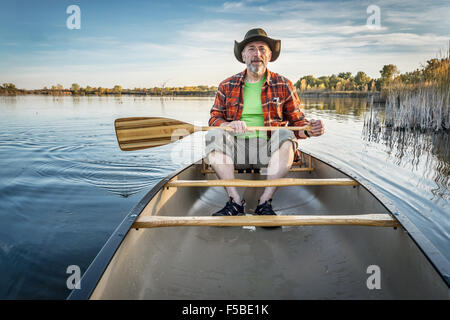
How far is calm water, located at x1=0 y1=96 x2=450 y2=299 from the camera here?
2.67 m

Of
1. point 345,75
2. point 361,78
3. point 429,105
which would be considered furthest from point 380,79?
point 429,105

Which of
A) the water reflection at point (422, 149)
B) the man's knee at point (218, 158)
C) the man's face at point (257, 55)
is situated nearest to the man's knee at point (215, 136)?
the man's knee at point (218, 158)

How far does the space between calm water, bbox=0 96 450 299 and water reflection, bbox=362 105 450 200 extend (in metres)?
0.02

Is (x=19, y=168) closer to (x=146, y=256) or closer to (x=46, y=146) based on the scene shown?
(x=46, y=146)

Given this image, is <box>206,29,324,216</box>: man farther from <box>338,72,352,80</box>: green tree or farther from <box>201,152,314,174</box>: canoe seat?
<box>338,72,352,80</box>: green tree

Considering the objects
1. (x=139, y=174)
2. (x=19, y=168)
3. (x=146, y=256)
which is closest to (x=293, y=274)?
(x=146, y=256)

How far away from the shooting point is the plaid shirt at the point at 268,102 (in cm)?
291

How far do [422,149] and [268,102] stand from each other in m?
6.82

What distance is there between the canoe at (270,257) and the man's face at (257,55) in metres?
1.30

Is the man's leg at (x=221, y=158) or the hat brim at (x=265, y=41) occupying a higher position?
the hat brim at (x=265, y=41)

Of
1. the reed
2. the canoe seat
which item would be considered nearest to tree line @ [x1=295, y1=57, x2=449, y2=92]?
the reed

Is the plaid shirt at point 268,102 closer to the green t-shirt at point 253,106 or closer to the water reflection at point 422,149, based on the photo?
the green t-shirt at point 253,106

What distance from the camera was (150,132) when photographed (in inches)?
108

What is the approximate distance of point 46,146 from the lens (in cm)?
754
